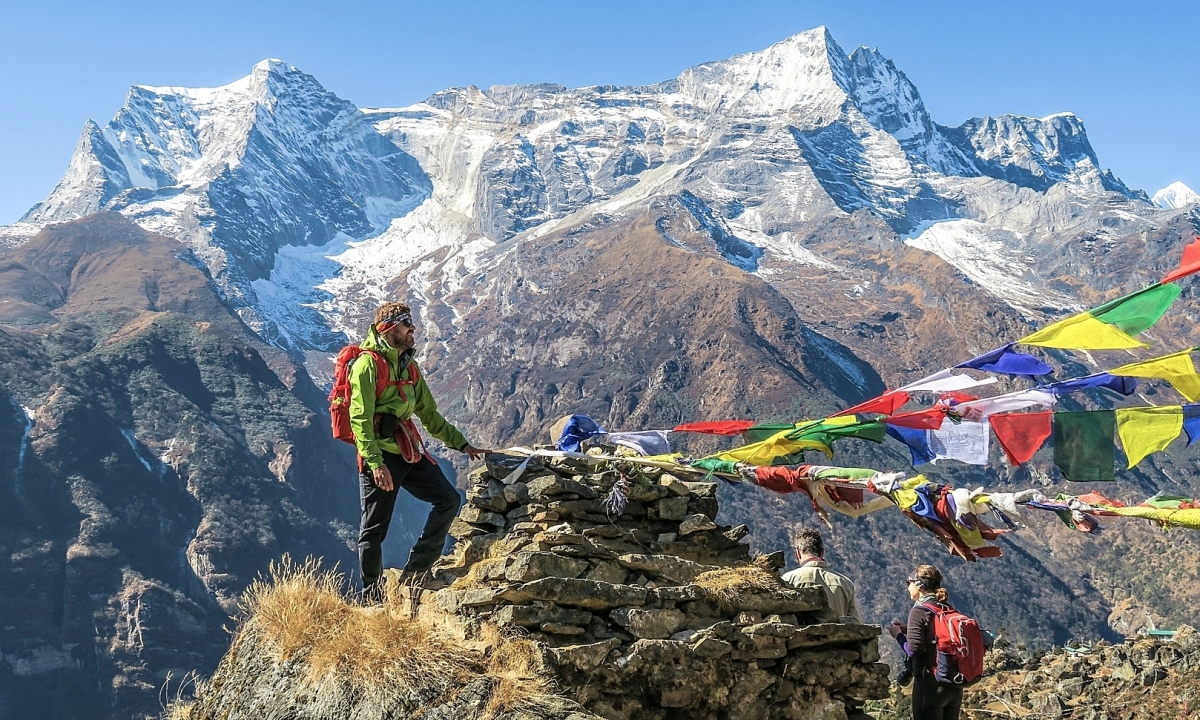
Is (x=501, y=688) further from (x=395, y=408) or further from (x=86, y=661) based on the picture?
(x=86, y=661)

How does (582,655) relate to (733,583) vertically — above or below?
below

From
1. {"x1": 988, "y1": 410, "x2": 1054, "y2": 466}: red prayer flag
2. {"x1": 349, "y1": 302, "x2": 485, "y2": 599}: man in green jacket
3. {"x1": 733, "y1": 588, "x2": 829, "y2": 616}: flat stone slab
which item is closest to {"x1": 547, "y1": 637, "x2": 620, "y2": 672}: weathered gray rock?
{"x1": 733, "y1": 588, "x2": 829, "y2": 616}: flat stone slab

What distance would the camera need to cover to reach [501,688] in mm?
7004

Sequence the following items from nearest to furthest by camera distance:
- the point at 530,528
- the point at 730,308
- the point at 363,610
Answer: the point at 363,610, the point at 530,528, the point at 730,308

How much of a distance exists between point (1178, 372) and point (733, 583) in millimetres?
4155

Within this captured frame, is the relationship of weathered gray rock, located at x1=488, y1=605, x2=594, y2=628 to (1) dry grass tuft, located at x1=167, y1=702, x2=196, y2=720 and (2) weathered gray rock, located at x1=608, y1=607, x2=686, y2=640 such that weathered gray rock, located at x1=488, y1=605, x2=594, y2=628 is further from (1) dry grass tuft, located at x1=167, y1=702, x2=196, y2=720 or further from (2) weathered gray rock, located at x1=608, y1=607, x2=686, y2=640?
(1) dry grass tuft, located at x1=167, y1=702, x2=196, y2=720

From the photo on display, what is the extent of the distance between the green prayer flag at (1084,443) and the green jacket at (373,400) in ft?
17.7

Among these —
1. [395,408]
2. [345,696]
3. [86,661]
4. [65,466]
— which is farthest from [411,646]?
[65,466]

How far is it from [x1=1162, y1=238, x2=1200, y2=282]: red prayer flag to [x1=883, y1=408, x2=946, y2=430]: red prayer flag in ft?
7.88

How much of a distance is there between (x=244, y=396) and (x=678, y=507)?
16316 cm

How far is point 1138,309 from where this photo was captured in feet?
32.6

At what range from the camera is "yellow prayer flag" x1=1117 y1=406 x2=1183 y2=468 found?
8.72 m

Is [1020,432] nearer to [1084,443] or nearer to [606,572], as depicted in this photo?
[1084,443]

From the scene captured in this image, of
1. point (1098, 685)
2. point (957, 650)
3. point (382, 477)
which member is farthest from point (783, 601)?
point (1098, 685)
